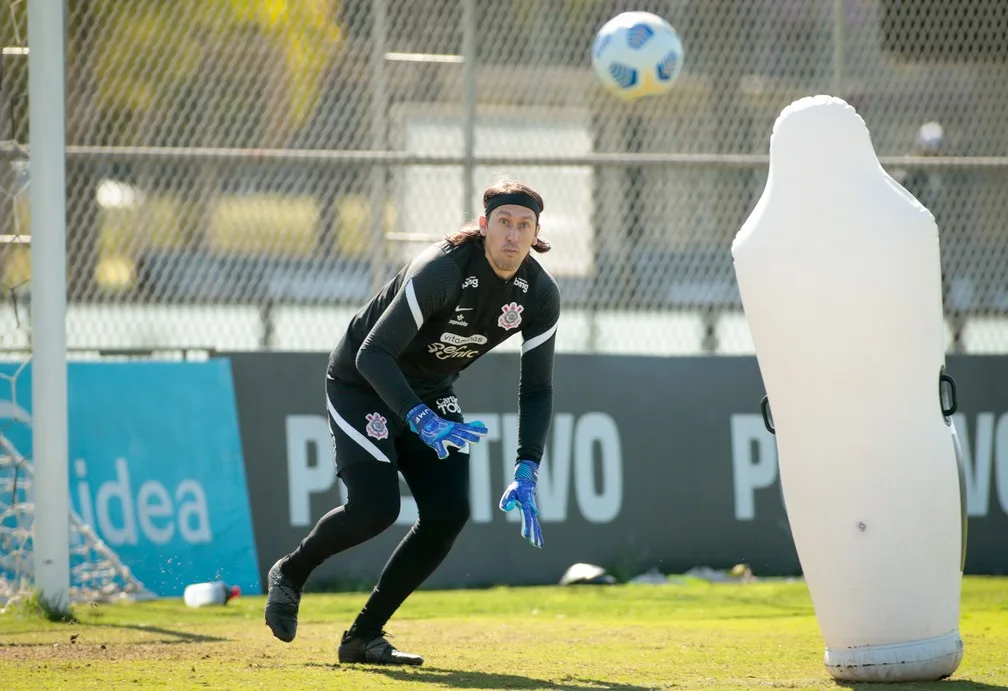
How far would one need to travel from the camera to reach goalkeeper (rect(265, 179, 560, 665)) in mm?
4855

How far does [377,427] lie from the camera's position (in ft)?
17.0

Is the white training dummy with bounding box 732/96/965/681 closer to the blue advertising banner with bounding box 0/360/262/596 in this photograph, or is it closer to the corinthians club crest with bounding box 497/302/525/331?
the corinthians club crest with bounding box 497/302/525/331

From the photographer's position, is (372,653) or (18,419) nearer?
(372,653)

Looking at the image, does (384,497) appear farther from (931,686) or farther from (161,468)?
(161,468)

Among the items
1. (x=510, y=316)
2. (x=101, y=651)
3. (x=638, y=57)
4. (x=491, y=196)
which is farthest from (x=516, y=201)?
(x=638, y=57)

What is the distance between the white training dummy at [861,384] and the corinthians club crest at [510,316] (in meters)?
0.97

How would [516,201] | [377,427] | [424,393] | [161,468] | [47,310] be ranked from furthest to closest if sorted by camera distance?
[161,468] → [47,310] → [424,393] → [377,427] → [516,201]

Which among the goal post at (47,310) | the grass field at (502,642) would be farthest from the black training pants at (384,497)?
the goal post at (47,310)

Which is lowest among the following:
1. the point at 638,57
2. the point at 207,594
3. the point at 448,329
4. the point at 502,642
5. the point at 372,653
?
the point at 207,594

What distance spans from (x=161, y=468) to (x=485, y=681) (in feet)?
13.4

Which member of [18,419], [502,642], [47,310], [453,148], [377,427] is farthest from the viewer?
[453,148]

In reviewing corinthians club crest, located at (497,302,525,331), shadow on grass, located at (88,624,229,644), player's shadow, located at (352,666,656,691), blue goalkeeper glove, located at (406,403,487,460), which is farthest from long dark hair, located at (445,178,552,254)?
shadow on grass, located at (88,624,229,644)

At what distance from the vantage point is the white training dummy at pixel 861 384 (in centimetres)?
434

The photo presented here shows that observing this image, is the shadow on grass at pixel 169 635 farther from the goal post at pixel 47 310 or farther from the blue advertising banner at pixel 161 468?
the blue advertising banner at pixel 161 468
